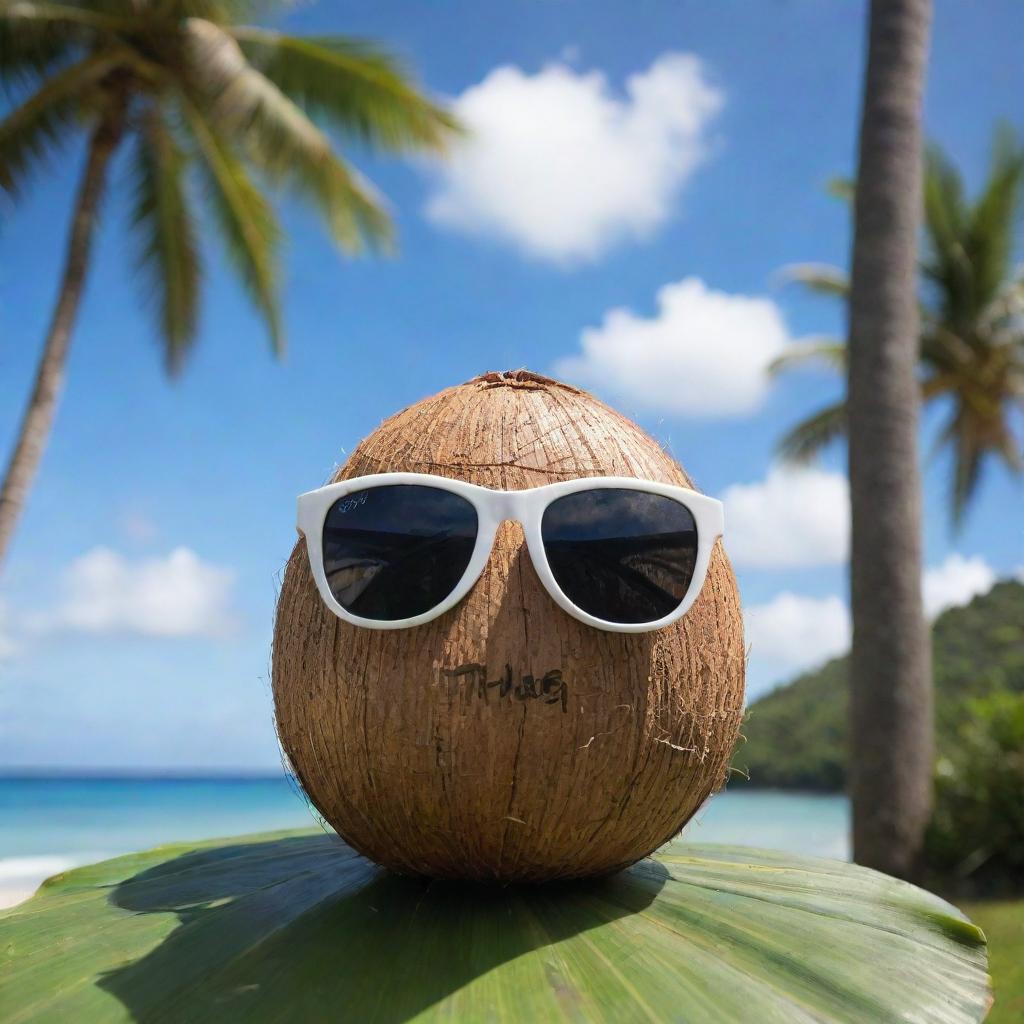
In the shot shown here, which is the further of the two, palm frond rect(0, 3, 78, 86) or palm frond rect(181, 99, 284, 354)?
palm frond rect(181, 99, 284, 354)

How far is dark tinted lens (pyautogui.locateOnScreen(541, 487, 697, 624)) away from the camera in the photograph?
7.35 ft

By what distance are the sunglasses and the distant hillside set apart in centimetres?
2288

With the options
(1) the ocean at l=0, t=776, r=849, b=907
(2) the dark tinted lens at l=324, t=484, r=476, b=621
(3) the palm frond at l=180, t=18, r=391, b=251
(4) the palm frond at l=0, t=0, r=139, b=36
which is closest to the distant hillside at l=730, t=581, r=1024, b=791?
(1) the ocean at l=0, t=776, r=849, b=907

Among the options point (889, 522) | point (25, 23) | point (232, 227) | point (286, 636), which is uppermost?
point (25, 23)

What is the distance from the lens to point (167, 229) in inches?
531

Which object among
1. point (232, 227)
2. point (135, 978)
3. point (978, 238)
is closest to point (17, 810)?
point (232, 227)

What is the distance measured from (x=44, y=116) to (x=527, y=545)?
1230 centimetres

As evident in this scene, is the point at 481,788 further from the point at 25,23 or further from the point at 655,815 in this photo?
the point at 25,23

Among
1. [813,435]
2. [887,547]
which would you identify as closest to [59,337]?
[887,547]

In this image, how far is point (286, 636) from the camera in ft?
8.20

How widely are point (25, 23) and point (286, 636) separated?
11.7 meters

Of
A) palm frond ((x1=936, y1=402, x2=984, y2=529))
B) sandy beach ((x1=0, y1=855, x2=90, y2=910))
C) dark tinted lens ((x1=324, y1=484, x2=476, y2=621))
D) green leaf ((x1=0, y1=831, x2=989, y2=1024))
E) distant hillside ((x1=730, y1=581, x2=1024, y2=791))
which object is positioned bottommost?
sandy beach ((x1=0, y1=855, x2=90, y2=910))

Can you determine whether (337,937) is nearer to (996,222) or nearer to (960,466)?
(996,222)

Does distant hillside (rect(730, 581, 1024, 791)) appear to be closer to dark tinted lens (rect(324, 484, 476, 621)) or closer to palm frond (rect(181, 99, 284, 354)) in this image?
Answer: palm frond (rect(181, 99, 284, 354))
